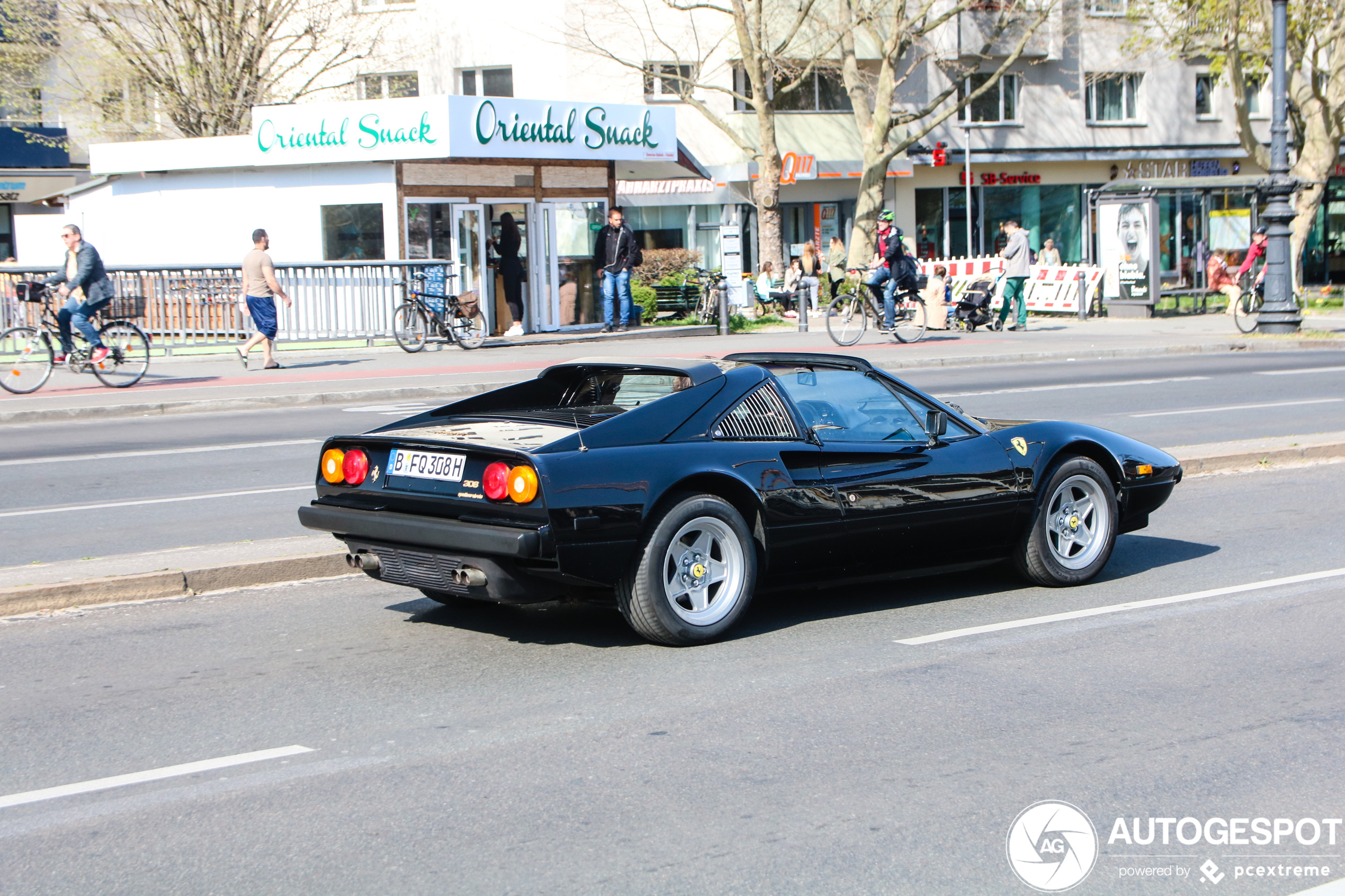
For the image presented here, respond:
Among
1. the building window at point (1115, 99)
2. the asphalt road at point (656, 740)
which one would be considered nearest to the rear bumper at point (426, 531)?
the asphalt road at point (656, 740)

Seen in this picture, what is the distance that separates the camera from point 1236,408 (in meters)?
15.1

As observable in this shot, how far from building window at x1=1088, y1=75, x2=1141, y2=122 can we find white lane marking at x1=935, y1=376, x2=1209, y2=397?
30442 millimetres

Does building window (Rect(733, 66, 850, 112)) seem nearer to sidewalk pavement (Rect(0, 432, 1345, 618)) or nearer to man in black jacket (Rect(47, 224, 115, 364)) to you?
man in black jacket (Rect(47, 224, 115, 364))

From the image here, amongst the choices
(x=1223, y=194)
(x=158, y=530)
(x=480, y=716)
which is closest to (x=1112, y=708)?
(x=480, y=716)

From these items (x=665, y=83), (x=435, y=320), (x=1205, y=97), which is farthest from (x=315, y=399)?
(x=1205, y=97)

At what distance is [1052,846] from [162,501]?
7.79m

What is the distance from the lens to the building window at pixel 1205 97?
48.7 m

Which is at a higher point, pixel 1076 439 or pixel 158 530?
pixel 1076 439

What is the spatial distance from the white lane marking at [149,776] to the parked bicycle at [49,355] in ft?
47.1

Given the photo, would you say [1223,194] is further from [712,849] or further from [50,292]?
[712,849]

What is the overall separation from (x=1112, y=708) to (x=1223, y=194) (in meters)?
30.3

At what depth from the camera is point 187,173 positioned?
25.3 metres

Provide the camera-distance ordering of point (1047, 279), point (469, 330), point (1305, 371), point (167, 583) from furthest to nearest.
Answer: point (1047, 279) → point (469, 330) → point (1305, 371) → point (167, 583)

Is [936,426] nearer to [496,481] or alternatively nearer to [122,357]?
[496,481]
